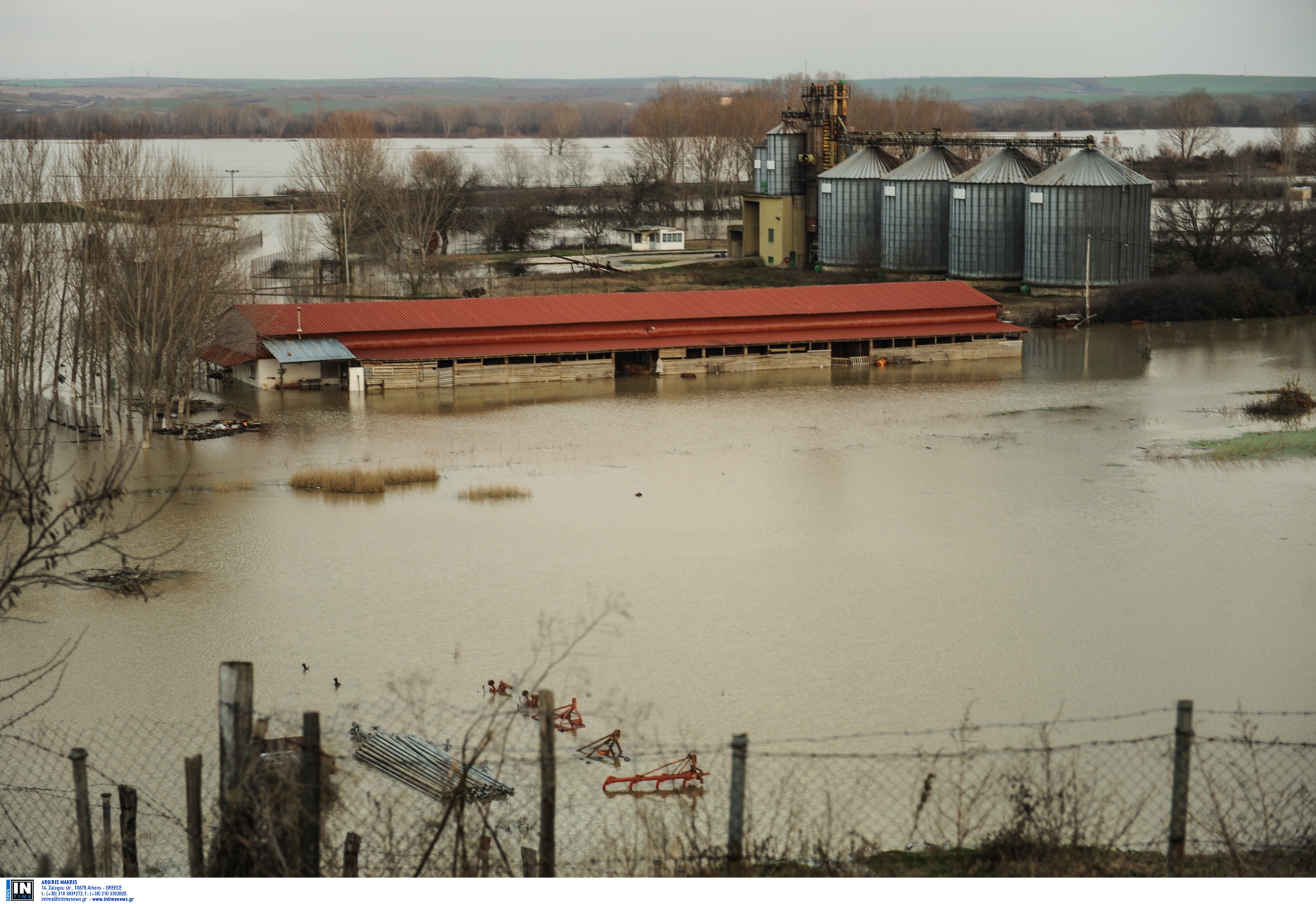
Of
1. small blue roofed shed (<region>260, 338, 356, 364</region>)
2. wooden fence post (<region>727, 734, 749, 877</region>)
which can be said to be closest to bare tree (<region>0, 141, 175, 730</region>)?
small blue roofed shed (<region>260, 338, 356, 364</region>)

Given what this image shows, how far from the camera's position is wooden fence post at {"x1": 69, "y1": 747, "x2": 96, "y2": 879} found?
525cm

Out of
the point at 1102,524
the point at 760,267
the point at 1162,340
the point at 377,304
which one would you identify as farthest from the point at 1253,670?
the point at 760,267

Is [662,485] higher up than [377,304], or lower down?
lower down

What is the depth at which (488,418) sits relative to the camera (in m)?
21.2

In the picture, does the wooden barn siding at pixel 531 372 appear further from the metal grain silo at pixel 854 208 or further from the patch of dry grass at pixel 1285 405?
the metal grain silo at pixel 854 208

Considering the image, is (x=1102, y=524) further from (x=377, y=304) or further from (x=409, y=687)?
(x=377, y=304)

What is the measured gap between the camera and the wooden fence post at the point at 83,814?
525 cm

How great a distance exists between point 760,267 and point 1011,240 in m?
7.31

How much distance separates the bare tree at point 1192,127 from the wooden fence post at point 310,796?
215ft

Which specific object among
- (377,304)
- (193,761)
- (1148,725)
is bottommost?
(1148,725)

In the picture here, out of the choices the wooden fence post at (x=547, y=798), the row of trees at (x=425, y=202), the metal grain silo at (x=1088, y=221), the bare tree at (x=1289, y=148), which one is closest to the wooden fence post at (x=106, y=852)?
the wooden fence post at (x=547, y=798)

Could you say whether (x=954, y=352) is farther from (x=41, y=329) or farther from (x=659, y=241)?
(x=659, y=241)

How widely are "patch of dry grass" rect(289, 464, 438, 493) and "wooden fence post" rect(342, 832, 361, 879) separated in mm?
10836

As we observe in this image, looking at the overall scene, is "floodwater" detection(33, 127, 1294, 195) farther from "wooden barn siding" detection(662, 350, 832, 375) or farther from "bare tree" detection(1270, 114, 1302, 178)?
"wooden barn siding" detection(662, 350, 832, 375)
